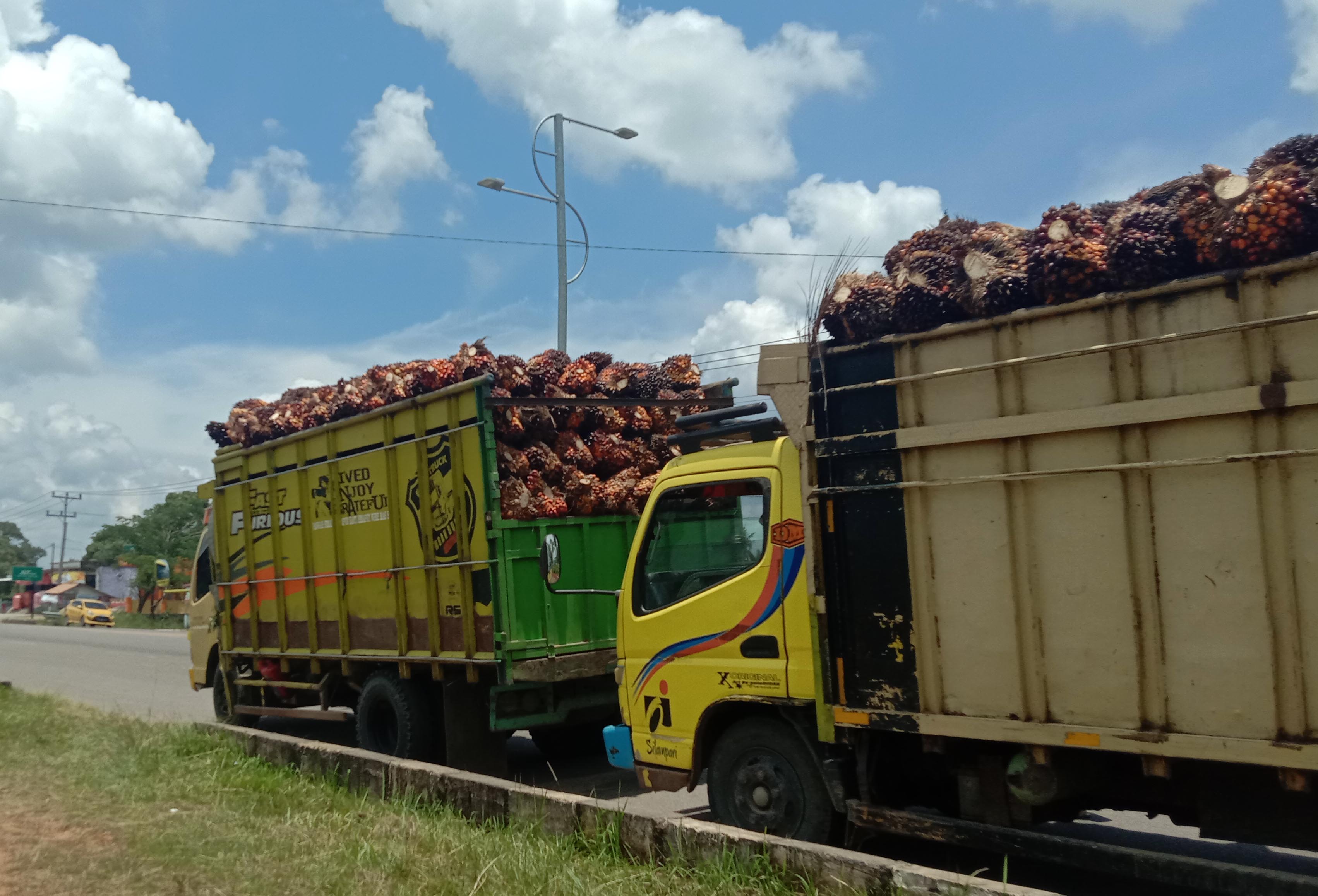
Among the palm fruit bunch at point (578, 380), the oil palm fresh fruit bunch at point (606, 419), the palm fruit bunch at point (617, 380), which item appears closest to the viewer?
the palm fruit bunch at point (578, 380)

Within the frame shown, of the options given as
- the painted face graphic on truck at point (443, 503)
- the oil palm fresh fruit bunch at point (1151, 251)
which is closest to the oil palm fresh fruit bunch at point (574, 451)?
the painted face graphic on truck at point (443, 503)

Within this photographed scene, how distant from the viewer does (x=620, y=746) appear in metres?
6.34

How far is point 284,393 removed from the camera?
35.9ft

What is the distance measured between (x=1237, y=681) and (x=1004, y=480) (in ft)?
3.68

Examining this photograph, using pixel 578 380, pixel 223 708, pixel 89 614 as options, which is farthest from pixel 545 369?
pixel 89 614

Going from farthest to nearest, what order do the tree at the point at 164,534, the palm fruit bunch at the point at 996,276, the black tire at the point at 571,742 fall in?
the tree at the point at 164,534 → the black tire at the point at 571,742 → the palm fruit bunch at the point at 996,276

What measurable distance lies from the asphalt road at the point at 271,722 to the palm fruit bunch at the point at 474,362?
3.03 meters

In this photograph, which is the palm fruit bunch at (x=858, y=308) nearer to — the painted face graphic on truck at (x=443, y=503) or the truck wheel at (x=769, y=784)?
the truck wheel at (x=769, y=784)

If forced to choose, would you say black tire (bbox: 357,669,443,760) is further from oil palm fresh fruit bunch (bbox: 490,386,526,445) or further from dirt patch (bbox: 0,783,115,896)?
dirt patch (bbox: 0,783,115,896)

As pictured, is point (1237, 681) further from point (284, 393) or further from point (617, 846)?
point (284, 393)

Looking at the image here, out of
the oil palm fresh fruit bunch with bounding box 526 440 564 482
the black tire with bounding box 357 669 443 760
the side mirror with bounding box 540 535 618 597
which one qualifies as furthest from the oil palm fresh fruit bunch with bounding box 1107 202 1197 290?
the black tire with bounding box 357 669 443 760

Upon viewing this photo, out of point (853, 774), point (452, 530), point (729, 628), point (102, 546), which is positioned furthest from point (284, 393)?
point (102, 546)

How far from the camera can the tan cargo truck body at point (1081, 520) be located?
379 centimetres

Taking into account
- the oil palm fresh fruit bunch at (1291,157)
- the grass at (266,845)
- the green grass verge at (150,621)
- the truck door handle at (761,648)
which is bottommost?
the green grass verge at (150,621)
